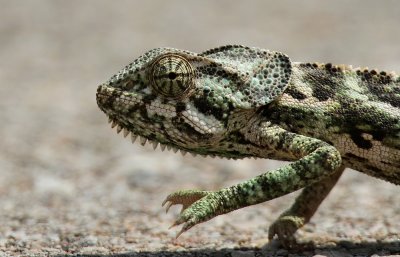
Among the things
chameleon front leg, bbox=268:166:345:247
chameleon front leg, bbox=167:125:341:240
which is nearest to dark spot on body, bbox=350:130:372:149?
chameleon front leg, bbox=167:125:341:240

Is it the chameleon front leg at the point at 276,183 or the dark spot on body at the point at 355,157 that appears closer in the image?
the chameleon front leg at the point at 276,183

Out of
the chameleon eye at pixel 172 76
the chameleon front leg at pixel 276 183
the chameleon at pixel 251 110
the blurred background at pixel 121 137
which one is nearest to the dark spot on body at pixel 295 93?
the chameleon at pixel 251 110

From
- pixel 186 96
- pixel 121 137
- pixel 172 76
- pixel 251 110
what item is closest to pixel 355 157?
pixel 251 110

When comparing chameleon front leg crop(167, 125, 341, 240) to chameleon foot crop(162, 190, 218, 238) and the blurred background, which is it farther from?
the blurred background

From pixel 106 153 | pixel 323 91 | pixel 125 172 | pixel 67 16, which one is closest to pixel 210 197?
pixel 323 91

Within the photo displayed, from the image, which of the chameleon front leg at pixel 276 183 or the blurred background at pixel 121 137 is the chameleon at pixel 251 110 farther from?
the blurred background at pixel 121 137

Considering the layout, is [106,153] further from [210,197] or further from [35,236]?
[210,197]

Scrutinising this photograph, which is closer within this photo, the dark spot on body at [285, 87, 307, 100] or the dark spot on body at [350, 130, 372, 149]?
the dark spot on body at [350, 130, 372, 149]
